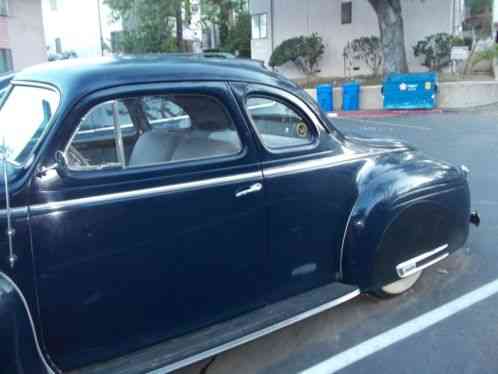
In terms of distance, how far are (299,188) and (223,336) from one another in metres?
0.99

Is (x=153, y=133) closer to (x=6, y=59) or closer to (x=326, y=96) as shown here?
(x=326, y=96)

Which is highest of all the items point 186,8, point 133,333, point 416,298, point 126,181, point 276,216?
point 186,8

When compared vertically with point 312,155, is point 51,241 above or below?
below

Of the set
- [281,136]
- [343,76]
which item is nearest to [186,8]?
[343,76]

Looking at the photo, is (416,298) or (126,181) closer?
(126,181)

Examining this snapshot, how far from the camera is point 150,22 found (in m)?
25.3

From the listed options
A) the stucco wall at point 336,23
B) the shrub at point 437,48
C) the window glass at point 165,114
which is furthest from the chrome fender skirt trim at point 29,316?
the stucco wall at point 336,23

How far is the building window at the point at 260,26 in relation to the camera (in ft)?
82.9

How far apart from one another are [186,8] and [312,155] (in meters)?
23.7

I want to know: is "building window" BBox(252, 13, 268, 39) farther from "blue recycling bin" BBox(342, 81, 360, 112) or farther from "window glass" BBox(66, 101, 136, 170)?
"window glass" BBox(66, 101, 136, 170)

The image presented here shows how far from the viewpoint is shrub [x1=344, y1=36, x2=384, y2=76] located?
21188 millimetres

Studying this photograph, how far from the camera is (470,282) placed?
4449 millimetres

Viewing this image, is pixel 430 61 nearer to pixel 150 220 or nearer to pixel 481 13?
pixel 150 220

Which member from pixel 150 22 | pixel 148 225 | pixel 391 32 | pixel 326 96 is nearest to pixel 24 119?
pixel 148 225
